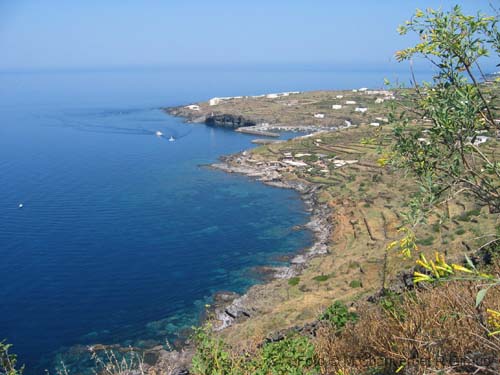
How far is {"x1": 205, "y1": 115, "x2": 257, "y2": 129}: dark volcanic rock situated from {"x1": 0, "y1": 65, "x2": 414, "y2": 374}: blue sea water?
78.1 ft

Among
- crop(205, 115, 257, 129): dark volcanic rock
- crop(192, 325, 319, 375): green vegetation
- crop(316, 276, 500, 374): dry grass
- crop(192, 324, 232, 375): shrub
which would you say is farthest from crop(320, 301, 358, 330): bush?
crop(205, 115, 257, 129): dark volcanic rock

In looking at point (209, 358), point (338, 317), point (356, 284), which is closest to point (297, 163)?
point (356, 284)

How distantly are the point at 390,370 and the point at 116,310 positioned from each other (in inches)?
934

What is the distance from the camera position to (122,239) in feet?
126

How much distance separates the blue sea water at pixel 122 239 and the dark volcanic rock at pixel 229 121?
2380cm

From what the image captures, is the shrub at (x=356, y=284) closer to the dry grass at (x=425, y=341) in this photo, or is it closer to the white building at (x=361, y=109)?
the dry grass at (x=425, y=341)

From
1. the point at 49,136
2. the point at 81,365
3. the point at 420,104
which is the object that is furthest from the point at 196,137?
the point at 420,104

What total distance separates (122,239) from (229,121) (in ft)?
216

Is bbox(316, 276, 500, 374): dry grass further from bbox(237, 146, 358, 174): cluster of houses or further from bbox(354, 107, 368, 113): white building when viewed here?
bbox(354, 107, 368, 113): white building

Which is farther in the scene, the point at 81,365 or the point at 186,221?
the point at 186,221

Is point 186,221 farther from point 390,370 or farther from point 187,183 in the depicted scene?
point 390,370

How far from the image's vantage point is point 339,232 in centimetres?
3694

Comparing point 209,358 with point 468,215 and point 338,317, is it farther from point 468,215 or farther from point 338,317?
point 468,215

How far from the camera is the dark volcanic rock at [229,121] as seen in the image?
99375 mm
